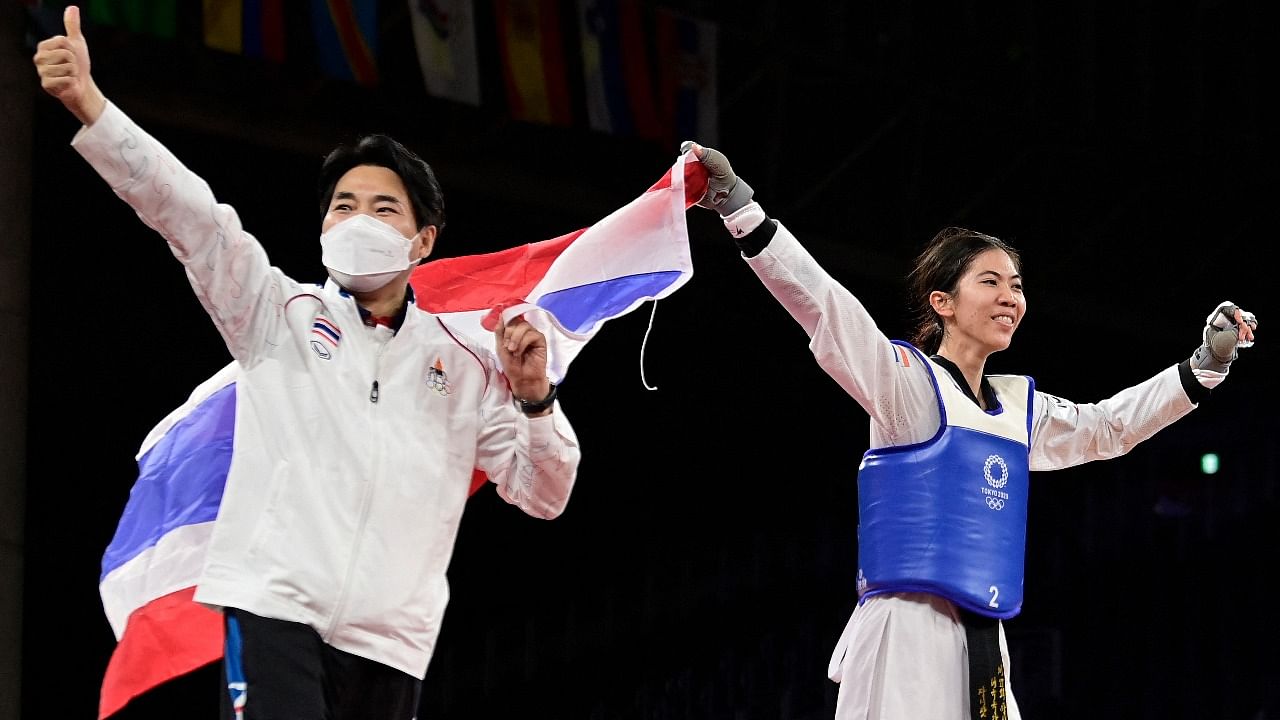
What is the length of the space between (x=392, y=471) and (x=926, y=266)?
1921mm

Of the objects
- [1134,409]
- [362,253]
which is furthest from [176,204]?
[1134,409]

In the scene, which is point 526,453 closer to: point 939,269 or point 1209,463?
point 939,269

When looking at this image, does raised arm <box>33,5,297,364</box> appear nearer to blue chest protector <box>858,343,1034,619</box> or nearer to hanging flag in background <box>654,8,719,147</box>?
blue chest protector <box>858,343,1034,619</box>

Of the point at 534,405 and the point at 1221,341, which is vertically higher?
the point at 1221,341

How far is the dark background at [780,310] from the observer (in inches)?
353

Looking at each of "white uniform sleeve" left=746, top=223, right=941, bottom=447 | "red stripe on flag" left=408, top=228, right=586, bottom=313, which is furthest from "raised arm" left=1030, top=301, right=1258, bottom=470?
"red stripe on flag" left=408, top=228, right=586, bottom=313

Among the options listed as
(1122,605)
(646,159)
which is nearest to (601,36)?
(646,159)

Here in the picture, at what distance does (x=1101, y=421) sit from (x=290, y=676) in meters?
2.47

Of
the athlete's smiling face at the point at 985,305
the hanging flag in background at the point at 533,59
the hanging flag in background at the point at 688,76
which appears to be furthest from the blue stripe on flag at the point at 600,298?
the hanging flag in background at the point at 688,76

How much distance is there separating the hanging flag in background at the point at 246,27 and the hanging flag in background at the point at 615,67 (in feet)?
5.86

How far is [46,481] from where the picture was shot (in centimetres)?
966

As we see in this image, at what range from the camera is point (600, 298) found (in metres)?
3.34

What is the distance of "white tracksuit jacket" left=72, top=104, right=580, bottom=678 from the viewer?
8.13ft

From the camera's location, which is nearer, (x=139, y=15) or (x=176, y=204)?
(x=176, y=204)
